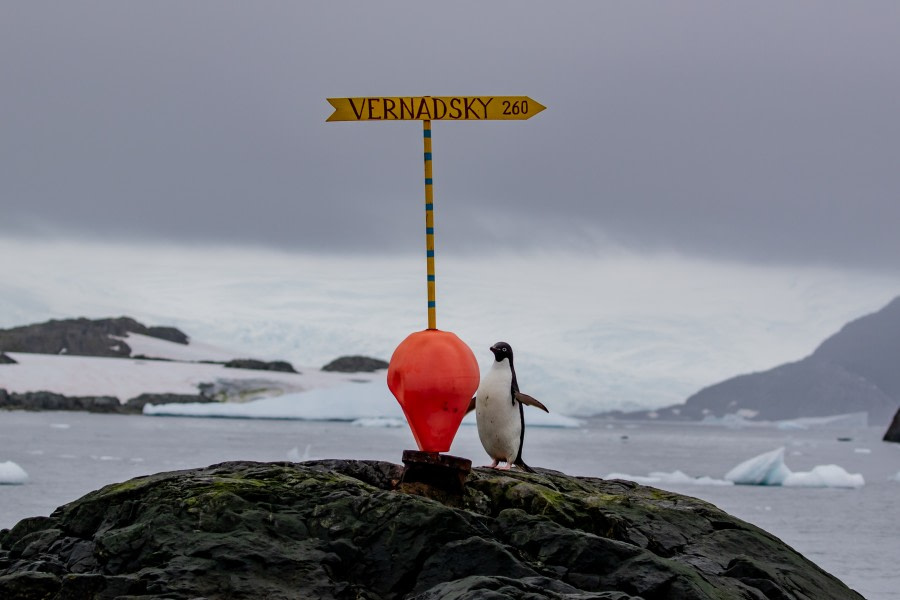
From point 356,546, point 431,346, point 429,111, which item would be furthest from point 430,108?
point 356,546

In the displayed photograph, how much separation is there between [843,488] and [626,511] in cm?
2803

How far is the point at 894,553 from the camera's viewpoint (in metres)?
20.5

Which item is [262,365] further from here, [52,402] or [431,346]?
[431,346]

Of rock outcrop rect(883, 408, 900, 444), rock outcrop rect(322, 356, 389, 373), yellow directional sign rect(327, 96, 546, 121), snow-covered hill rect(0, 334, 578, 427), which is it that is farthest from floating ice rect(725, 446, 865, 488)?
rock outcrop rect(322, 356, 389, 373)

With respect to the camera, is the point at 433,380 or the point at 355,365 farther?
the point at 355,365

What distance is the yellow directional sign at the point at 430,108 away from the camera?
8492 mm

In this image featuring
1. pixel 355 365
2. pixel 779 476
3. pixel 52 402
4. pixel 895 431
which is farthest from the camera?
pixel 355 365

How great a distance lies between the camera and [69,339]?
8225 cm

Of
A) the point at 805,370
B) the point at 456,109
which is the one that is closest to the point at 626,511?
the point at 456,109

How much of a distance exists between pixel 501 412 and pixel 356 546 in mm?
2374

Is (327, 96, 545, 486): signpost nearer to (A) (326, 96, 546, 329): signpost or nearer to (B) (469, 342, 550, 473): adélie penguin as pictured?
(A) (326, 96, 546, 329): signpost

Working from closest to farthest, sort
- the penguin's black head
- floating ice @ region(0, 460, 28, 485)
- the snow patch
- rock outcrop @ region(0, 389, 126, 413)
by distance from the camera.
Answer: the penguin's black head, floating ice @ region(0, 460, 28, 485), rock outcrop @ region(0, 389, 126, 413), the snow patch

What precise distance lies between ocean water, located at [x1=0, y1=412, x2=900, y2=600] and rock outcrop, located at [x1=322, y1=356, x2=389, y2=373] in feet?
27.3

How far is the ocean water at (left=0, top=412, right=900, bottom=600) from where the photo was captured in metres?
21.5
